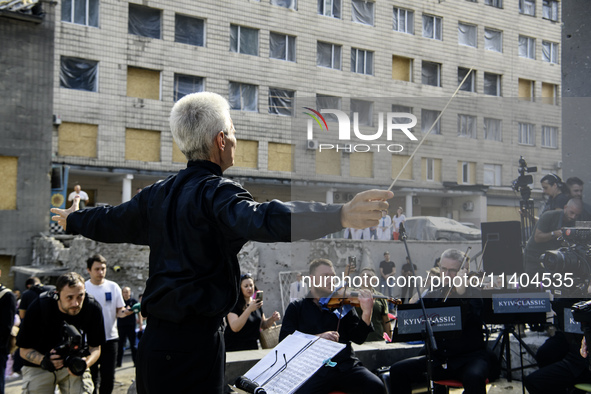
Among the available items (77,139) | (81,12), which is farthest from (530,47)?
(77,139)

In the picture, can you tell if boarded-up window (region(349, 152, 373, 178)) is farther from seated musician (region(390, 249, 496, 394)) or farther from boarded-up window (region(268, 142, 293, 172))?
boarded-up window (region(268, 142, 293, 172))

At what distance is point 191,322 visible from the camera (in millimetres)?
2516

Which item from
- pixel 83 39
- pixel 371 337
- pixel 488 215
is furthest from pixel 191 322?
pixel 83 39

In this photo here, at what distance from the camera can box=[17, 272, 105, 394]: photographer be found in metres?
5.49

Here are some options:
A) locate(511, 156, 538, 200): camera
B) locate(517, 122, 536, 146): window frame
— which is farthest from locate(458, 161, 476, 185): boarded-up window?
locate(517, 122, 536, 146): window frame

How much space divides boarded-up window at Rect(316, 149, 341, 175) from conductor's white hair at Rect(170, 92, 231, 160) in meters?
Answer: 1.15

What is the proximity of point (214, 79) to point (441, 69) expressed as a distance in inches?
481

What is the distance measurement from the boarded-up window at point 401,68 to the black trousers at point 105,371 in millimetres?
25080

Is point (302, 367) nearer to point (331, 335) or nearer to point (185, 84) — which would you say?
point (331, 335)

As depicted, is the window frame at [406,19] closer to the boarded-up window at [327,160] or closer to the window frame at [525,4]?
the window frame at [525,4]

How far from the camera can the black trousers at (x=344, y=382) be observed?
5305 millimetres

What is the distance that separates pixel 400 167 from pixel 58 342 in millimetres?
3851

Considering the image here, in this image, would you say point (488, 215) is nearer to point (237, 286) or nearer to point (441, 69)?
point (237, 286)

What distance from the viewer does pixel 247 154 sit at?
86.3 ft
